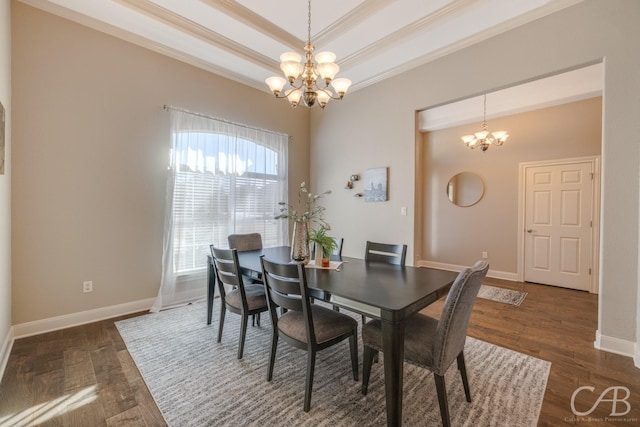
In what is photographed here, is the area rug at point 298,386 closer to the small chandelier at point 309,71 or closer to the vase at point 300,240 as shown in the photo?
the vase at point 300,240

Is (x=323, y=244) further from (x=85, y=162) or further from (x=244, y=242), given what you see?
(x=85, y=162)

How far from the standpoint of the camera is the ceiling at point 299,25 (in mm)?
2586

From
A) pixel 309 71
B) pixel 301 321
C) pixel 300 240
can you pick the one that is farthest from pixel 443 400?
pixel 309 71

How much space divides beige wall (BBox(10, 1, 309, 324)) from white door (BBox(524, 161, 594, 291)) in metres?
5.36

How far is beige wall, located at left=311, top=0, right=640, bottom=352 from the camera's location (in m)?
2.19

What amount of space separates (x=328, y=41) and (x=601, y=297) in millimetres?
3731

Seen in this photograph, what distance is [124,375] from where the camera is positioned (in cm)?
194

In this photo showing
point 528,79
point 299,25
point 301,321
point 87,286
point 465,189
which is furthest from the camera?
point 465,189

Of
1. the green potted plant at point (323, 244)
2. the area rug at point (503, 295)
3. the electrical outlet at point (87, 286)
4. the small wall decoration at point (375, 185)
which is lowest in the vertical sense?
the area rug at point (503, 295)

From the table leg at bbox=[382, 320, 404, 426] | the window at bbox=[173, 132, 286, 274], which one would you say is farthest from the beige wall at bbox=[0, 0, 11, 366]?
the table leg at bbox=[382, 320, 404, 426]

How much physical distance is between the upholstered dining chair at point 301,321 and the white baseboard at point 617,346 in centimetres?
221

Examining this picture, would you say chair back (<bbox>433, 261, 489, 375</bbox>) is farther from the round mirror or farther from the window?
the round mirror

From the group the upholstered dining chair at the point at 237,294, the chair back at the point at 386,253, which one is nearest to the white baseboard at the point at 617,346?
the chair back at the point at 386,253

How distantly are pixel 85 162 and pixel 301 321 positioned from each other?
2778 mm
